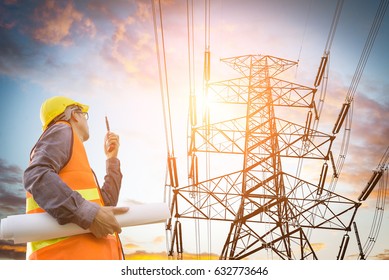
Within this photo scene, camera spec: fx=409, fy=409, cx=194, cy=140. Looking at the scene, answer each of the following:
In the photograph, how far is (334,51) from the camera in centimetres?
445

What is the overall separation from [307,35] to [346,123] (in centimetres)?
124

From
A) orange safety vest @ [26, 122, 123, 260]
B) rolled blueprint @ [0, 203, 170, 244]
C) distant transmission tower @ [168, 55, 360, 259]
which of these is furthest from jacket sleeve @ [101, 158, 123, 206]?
distant transmission tower @ [168, 55, 360, 259]


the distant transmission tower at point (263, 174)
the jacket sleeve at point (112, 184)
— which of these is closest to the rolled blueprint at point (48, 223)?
the jacket sleeve at point (112, 184)

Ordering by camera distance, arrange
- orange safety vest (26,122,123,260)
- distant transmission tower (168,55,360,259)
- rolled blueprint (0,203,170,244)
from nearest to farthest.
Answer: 1. rolled blueprint (0,203,170,244)
2. orange safety vest (26,122,123,260)
3. distant transmission tower (168,55,360,259)

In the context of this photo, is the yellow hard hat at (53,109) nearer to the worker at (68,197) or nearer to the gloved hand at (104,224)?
the worker at (68,197)

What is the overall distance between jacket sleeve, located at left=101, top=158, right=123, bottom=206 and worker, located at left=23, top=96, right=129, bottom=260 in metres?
0.18

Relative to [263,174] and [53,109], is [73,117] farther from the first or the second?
[263,174]

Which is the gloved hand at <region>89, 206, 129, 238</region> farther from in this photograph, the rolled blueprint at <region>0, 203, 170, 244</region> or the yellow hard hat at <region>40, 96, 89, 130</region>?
the yellow hard hat at <region>40, 96, 89, 130</region>

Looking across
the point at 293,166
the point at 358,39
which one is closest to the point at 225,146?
the point at 293,166

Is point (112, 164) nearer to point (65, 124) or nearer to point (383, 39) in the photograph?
point (65, 124)

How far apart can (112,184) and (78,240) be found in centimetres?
34

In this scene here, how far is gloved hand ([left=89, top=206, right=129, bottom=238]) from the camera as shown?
1135mm

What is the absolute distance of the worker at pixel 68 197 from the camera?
3.64 ft

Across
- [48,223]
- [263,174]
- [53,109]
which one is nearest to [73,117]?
[53,109]
